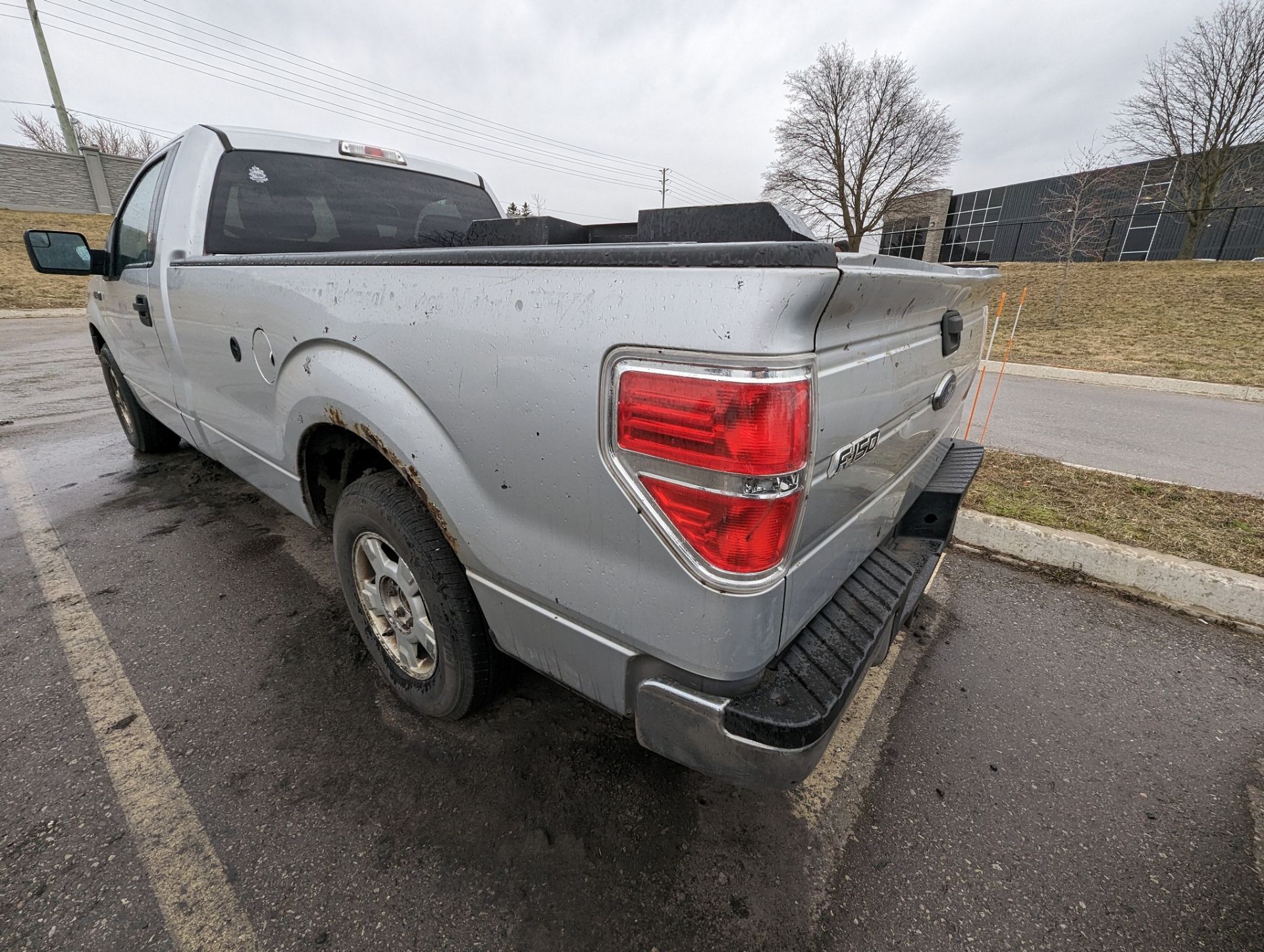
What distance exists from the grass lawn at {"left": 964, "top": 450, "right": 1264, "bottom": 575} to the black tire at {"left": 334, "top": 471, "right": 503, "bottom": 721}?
10.8 feet

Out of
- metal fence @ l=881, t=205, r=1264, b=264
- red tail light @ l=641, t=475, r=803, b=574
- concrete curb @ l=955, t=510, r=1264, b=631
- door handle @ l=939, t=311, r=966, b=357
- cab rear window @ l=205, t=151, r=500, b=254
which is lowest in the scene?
concrete curb @ l=955, t=510, r=1264, b=631

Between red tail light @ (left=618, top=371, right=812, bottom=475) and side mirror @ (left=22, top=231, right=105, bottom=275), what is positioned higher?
Result: side mirror @ (left=22, top=231, right=105, bottom=275)

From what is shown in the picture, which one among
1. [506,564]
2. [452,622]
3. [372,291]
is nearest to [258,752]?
[452,622]

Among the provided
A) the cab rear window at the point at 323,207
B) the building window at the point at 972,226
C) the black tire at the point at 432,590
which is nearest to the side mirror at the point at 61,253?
the cab rear window at the point at 323,207

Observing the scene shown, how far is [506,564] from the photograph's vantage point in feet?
4.79

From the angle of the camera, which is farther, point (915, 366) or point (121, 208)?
point (121, 208)

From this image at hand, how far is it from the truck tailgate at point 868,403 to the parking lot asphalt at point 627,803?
0.81 metres

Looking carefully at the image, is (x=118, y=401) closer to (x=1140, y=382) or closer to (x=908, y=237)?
(x=1140, y=382)

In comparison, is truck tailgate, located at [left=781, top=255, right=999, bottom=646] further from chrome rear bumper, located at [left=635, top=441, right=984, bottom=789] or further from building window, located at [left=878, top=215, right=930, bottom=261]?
building window, located at [left=878, top=215, right=930, bottom=261]

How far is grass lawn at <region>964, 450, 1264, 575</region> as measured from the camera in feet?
10.5

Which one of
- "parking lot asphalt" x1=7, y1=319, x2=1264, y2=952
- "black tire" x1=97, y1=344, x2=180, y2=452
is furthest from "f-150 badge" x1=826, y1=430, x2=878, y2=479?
"black tire" x1=97, y1=344, x2=180, y2=452

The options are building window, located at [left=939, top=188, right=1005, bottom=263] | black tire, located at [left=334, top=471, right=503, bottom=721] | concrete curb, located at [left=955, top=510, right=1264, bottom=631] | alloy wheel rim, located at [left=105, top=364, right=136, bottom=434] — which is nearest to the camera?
black tire, located at [left=334, top=471, right=503, bottom=721]

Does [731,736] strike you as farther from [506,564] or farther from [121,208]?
[121,208]

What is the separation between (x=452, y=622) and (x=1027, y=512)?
11.7 ft
